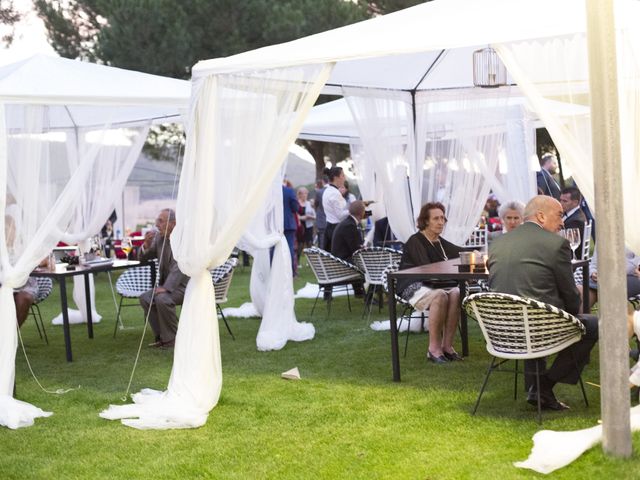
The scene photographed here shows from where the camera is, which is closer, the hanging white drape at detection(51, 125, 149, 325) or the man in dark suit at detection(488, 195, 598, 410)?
the man in dark suit at detection(488, 195, 598, 410)

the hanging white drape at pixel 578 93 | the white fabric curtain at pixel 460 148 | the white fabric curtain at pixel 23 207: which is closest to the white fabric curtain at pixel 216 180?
the white fabric curtain at pixel 23 207

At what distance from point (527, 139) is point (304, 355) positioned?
3945 mm

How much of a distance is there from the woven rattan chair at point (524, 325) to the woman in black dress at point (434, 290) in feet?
5.92

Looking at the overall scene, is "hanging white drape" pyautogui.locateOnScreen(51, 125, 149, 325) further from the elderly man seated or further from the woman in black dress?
the woman in black dress

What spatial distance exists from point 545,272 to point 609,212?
93cm

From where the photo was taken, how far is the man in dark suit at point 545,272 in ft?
15.9

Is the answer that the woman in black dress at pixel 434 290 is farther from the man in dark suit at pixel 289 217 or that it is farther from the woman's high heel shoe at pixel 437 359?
→ the man in dark suit at pixel 289 217

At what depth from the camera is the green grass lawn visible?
14.2 ft

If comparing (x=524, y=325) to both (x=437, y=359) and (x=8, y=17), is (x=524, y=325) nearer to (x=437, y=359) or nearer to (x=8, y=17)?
(x=437, y=359)

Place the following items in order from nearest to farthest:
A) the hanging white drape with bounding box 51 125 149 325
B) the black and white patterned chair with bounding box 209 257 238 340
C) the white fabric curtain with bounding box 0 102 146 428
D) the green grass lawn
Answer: the green grass lawn
the white fabric curtain with bounding box 0 102 146 428
the black and white patterned chair with bounding box 209 257 238 340
the hanging white drape with bounding box 51 125 149 325

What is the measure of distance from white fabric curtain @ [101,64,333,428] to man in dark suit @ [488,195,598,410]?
1620 mm

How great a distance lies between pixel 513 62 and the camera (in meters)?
5.06

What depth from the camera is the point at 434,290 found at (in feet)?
22.4

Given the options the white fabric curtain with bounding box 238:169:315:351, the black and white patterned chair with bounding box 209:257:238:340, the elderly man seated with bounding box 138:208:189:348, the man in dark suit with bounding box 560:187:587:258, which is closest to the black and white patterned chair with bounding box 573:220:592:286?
the man in dark suit with bounding box 560:187:587:258
